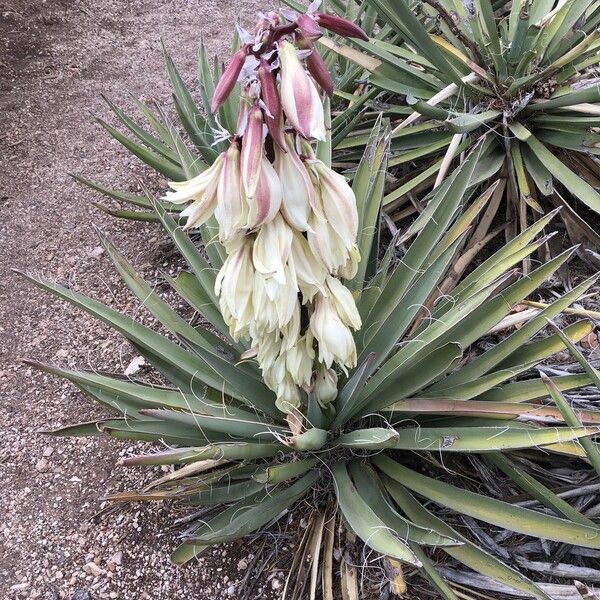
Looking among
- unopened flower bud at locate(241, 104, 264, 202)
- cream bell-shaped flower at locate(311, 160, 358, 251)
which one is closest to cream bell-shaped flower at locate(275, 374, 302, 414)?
Answer: cream bell-shaped flower at locate(311, 160, 358, 251)

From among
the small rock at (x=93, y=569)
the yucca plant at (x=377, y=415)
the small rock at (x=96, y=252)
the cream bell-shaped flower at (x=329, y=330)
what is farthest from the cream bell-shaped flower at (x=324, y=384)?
the small rock at (x=96, y=252)

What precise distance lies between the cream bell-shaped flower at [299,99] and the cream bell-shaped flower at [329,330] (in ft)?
1.14

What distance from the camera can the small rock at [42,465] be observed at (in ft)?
6.15

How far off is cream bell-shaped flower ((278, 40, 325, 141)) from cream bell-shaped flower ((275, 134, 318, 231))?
81mm

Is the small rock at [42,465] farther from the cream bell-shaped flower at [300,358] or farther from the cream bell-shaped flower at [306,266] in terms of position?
the cream bell-shaped flower at [306,266]

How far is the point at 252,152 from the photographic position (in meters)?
0.93

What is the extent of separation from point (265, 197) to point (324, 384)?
51 cm

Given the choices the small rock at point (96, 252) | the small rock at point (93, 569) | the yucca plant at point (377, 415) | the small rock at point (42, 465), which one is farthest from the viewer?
the small rock at point (96, 252)

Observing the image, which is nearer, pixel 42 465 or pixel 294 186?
pixel 294 186

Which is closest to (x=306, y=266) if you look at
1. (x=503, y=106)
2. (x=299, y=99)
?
(x=299, y=99)

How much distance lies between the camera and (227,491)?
148 cm

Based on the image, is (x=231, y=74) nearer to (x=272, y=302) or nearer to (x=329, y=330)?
(x=272, y=302)

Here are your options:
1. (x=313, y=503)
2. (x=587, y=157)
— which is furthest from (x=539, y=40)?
(x=313, y=503)

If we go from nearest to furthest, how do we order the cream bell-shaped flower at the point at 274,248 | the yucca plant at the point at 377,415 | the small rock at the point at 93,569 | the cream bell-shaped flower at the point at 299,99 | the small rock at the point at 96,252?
the cream bell-shaped flower at the point at 299,99 → the cream bell-shaped flower at the point at 274,248 → the yucca plant at the point at 377,415 → the small rock at the point at 93,569 → the small rock at the point at 96,252
